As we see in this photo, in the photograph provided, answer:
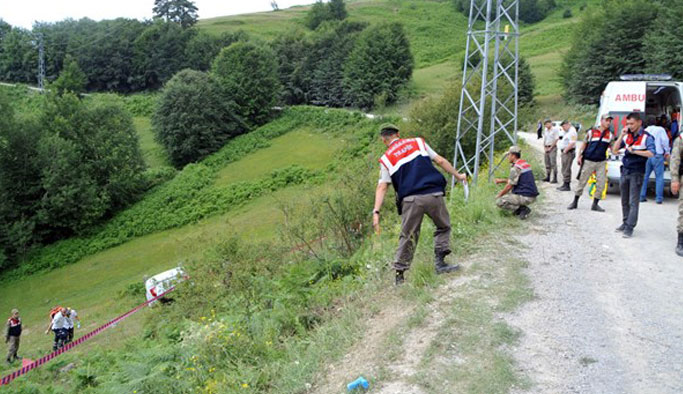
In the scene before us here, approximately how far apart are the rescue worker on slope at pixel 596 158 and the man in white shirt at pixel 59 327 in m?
16.4

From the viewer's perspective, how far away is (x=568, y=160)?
13.6 m

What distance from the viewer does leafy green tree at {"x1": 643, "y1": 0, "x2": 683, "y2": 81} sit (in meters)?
37.0

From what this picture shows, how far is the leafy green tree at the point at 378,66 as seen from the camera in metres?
57.3

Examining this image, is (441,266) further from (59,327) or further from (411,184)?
(59,327)

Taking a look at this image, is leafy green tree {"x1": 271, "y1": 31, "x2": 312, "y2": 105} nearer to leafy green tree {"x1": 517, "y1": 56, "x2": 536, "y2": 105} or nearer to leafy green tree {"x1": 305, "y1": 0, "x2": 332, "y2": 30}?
leafy green tree {"x1": 517, "y1": 56, "x2": 536, "y2": 105}

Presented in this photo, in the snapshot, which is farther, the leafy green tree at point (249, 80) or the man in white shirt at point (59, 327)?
the leafy green tree at point (249, 80)

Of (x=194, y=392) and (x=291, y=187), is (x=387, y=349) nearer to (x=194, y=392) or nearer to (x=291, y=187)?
(x=194, y=392)

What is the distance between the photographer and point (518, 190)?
32.9ft

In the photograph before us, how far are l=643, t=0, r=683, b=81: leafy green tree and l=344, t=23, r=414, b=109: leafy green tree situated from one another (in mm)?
25346

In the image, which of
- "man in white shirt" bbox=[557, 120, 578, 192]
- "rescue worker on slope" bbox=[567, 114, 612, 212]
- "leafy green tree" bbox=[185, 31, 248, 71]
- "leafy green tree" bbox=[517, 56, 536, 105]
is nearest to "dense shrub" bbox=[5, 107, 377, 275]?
"leafy green tree" bbox=[517, 56, 536, 105]

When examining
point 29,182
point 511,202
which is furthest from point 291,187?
point 511,202

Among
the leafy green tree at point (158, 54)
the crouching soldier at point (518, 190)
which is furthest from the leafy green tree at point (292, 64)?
the crouching soldier at point (518, 190)

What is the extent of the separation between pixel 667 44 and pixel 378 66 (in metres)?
29.1

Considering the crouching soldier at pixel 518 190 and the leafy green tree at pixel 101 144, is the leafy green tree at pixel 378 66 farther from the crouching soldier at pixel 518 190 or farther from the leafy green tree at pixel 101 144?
the crouching soldier at pixel 518 190
